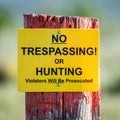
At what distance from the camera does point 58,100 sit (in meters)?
2.07

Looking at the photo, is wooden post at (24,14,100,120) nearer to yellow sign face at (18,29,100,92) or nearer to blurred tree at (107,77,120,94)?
yellow sign face at (18,29,100,92)

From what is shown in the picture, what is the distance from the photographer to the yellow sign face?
2086mm

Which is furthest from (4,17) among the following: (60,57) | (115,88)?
(60,57)

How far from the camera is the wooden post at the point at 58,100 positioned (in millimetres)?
2074

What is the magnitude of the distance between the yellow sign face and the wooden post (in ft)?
0.07

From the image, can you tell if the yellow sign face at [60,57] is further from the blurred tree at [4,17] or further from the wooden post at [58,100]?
the blurred tree at [4,17]

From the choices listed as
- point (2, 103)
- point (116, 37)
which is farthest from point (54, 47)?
point (116, 37)

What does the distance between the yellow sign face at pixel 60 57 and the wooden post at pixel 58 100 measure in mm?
20

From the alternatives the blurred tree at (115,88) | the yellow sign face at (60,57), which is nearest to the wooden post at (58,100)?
the yellow sign face at (60,57)

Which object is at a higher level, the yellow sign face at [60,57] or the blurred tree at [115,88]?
the blurred tree at [115,88]

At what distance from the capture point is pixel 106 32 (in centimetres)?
1100

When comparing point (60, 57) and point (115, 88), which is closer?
point (60, 57)

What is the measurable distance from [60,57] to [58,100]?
16 centimetres

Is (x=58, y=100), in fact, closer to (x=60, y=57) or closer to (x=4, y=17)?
(x=60, y=57)
